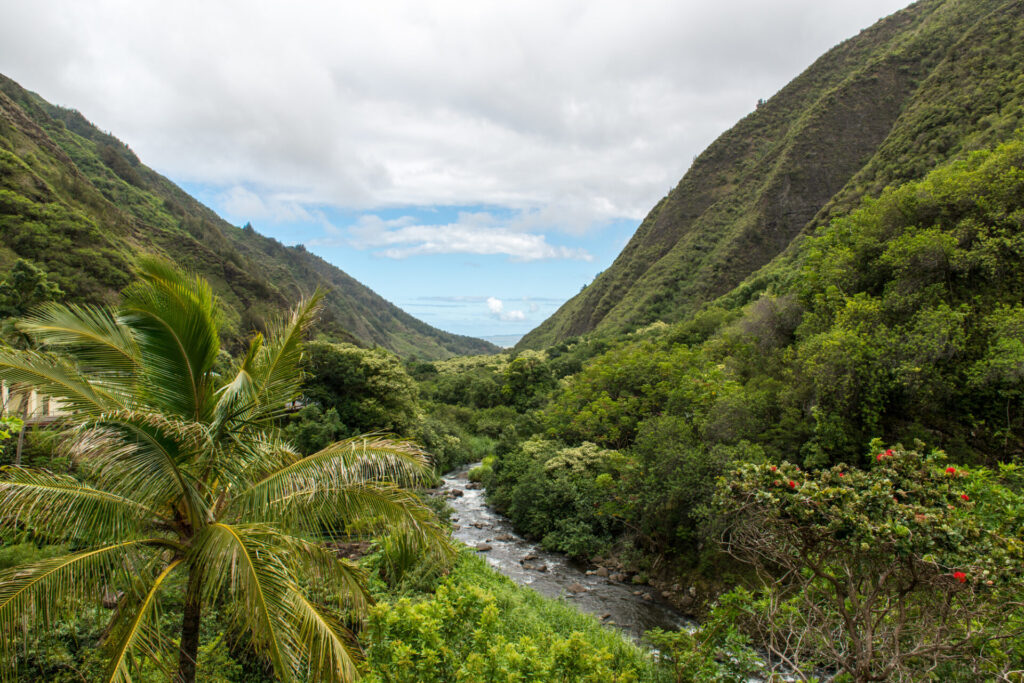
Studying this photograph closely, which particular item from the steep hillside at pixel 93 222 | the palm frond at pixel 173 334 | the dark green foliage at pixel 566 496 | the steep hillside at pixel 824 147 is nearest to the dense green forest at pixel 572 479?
the palm frond at pixel 173 334

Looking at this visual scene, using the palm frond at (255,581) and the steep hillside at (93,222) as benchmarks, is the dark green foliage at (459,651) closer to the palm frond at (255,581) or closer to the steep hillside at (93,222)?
the palm frond at (255,581)

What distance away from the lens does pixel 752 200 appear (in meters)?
59.8

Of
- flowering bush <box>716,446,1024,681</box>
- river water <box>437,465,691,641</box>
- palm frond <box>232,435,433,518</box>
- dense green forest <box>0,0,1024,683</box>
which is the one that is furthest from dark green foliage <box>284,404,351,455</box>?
flowering bush <box>716,446,1024,681</box>

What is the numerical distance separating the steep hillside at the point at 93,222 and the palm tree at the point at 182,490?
1.04 m

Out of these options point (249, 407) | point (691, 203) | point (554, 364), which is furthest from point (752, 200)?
point (249, 407)

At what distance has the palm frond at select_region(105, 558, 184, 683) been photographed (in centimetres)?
385

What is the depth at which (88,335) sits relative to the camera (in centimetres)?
476

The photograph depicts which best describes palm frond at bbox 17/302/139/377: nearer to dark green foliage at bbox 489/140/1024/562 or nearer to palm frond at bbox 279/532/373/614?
palm frond at bbox 279/532/373/614

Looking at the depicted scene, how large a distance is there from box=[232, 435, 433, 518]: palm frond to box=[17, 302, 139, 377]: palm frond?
1885 millimetres

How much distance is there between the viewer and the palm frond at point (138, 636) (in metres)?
3.85

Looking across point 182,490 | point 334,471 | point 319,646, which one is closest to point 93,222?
point 182,490

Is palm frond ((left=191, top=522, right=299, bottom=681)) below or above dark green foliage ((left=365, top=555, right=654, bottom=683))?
above

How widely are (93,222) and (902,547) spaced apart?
48.2m

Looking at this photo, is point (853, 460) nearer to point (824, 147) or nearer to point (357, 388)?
point (357, 388)
